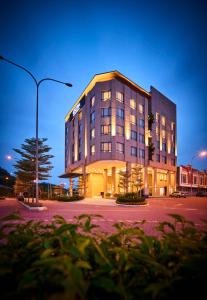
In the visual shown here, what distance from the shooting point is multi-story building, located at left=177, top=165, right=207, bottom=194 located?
207 ft

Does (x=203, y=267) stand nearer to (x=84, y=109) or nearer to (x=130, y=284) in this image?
(x=130, y=284)

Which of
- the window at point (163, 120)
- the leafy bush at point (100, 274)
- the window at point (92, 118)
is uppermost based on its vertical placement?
the window at point (163, 120)

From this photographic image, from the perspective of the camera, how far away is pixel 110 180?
4612 centimetres

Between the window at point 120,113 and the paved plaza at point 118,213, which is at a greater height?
the window at point 120,113

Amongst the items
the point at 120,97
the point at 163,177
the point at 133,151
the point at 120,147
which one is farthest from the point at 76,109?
the point at 163,177

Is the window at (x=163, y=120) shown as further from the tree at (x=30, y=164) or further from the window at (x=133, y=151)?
the tree at (x=30, y=164)

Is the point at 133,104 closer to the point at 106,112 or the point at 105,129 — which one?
the point at 106,112

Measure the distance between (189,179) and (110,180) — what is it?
3681 centimetres

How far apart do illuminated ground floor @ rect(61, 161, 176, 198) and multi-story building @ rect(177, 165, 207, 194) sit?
10.4m

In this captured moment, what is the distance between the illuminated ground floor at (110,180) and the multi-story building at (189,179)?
10.4m

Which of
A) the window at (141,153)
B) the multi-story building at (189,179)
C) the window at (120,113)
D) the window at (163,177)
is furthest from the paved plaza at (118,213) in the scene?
the multi-story building at (189,179)

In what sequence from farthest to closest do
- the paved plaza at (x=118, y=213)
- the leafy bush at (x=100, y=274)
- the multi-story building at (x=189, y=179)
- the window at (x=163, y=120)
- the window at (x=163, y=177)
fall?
the multi-story building at (x=189, y=179)
the window at (x=163, y=120)
the window at (x=163, y=177)
the paved plaza at (x=118, y=213)
the leafy bush at (x=100, y=274)

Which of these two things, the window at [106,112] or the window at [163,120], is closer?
the window at [106,112]

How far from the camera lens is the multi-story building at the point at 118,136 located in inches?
1545
